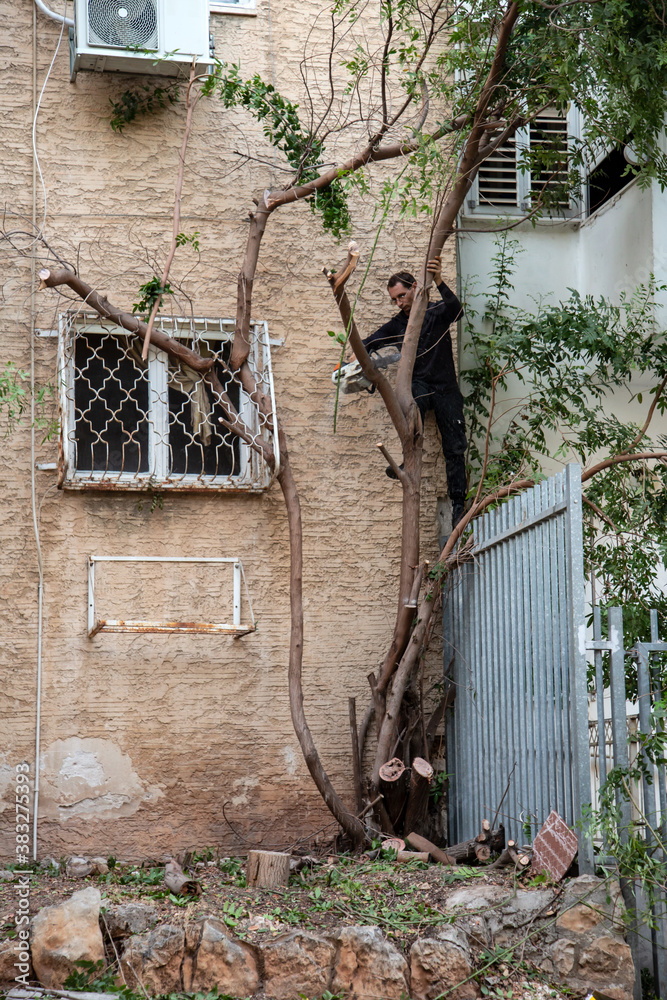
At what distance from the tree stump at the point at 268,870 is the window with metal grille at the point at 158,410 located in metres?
2.34

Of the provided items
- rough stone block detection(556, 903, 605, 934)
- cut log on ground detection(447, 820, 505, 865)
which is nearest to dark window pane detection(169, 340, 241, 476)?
cut log on ground detection(447, 820, 505, 865)

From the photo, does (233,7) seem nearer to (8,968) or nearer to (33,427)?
(33,427)

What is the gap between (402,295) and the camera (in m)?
6.92

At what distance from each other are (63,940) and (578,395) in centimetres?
470

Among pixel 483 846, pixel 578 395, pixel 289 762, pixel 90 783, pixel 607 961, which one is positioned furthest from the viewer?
pixel 578 395

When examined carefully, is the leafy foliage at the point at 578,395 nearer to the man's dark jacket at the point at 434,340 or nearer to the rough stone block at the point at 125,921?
the man's dark jacket at the point at 434,340

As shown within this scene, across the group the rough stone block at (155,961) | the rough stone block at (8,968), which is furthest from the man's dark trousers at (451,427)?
the rough stone block at (8,968)

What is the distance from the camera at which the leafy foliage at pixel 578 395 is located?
6617 mm

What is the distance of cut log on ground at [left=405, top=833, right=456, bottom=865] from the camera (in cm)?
557

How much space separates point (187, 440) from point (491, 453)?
6.72ft

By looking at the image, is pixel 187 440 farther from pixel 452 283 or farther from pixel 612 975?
pixel 612 975

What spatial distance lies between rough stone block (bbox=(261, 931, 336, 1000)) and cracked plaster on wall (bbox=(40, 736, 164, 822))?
1.88 m

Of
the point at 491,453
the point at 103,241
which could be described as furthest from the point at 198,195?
the point at 491,453

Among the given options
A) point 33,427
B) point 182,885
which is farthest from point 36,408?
point 182,885
